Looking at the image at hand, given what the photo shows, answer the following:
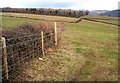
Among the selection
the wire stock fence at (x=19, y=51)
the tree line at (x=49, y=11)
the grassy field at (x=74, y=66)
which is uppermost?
the tree line at (x=49, y=11)

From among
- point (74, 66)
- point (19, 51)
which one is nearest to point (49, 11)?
point (74, 66)

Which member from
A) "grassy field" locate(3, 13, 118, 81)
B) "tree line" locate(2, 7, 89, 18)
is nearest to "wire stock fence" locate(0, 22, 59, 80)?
"grassy field" locate(3, 13, 118, 81)

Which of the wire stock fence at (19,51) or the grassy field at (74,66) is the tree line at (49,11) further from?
the wire stock fence at (19,51)

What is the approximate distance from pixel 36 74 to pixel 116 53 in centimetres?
887

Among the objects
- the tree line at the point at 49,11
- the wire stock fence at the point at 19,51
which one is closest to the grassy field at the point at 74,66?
the wire stock fence at the point at 19,51

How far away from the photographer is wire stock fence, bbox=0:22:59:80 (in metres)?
11.6

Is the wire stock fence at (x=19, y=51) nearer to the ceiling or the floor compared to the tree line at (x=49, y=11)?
nearer to the floor

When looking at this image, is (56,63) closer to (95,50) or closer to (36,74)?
(36,74)

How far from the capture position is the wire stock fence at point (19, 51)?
1159cm

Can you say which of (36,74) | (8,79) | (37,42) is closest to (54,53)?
(37,42)

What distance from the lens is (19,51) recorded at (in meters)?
13.4

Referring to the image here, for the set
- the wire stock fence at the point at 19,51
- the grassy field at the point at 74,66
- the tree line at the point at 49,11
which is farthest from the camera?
the tree line at the point at 49,11

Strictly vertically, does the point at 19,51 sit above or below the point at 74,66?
above

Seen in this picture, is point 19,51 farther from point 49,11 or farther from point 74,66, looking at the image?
point 49,11
